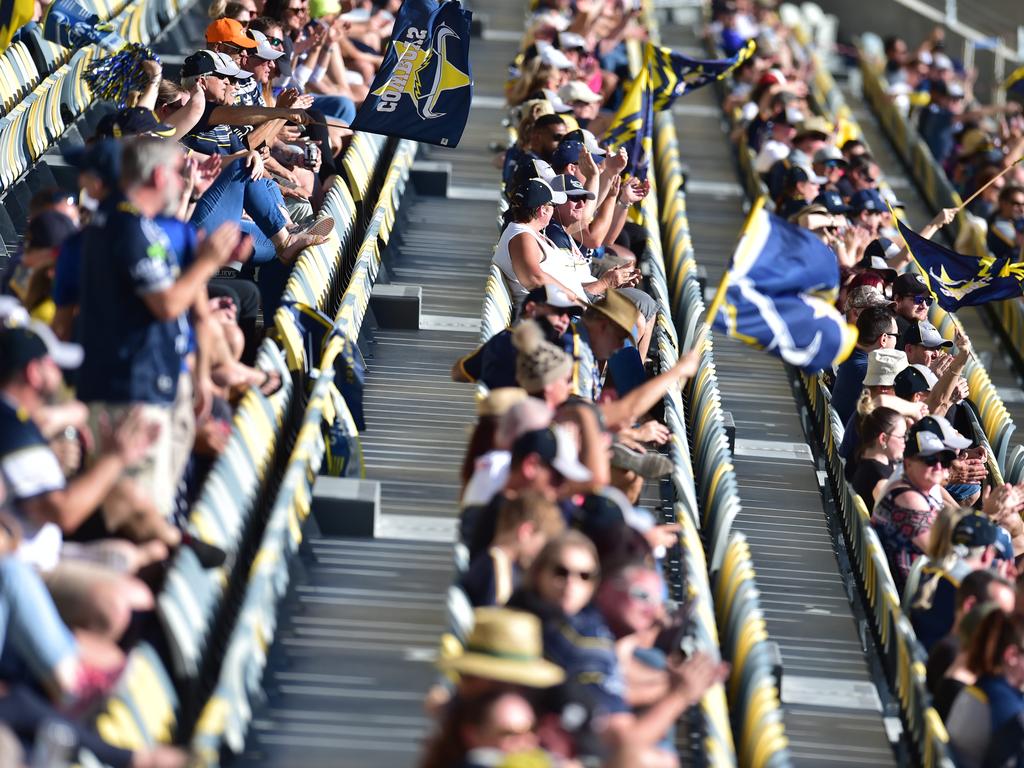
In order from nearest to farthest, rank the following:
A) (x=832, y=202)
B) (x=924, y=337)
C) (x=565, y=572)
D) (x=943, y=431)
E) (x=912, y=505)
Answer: (x=565, y=572) → (x=912, y=505) → (x=943, y=431) → (x=924, y=337) → (x=832, y=202)

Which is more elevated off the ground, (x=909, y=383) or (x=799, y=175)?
(x=909, y=383)

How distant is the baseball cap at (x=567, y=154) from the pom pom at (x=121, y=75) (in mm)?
2441

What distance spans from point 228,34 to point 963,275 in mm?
5120

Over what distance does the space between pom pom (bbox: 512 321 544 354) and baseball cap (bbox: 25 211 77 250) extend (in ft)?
6.41

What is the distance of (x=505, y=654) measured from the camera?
540cm

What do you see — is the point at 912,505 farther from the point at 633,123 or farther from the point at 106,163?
the point at 633,123

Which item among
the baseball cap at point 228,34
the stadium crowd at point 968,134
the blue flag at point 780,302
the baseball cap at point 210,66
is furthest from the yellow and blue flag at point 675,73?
the blue flag at point 780,302

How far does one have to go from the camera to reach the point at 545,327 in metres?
8.05

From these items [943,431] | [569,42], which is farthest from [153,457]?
[569,42]

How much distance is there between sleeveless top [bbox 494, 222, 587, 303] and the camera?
964 centimetres

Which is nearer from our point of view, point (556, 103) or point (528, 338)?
point (528, 338)

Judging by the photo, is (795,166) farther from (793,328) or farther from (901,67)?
(901,67)

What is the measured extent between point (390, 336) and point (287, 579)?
3245mm

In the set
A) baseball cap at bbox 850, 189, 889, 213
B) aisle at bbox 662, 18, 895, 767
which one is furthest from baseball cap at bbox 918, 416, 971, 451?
baseball cap at bbox 850, 189, 889, 213
